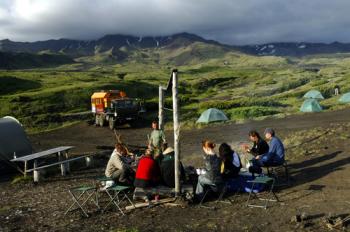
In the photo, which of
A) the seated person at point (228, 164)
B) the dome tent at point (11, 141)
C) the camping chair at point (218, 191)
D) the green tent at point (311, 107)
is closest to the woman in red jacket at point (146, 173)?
the camping chair at point (218, 191)

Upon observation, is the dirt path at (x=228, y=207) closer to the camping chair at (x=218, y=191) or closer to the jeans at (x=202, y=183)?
the camping chair at (x=218, y=191)

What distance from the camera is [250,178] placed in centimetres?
1312

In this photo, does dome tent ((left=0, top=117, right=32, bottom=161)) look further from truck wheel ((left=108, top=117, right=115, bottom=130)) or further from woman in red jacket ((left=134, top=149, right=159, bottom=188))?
truck wheel ((left=108, top=117, right=115, bottom=130))

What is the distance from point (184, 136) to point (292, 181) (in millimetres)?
18425

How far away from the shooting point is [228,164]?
42.3ft

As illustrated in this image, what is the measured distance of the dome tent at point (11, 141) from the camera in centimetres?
2092

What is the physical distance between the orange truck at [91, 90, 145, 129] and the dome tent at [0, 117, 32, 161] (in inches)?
663

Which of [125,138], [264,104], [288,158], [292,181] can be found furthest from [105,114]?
[292,181]

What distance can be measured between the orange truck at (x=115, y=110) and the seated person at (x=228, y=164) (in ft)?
89.0

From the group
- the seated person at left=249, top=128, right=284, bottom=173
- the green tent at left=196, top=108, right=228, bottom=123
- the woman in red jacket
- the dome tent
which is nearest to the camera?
the woman in red jacket

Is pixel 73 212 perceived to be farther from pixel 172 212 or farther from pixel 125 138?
pixel 125 138

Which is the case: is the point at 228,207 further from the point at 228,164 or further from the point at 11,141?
the point at 11,141

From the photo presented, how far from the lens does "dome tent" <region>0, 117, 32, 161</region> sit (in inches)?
824

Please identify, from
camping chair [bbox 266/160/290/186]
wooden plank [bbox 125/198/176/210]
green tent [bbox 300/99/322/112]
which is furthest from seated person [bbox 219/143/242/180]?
green tent [bbox 300/99/322/112]
